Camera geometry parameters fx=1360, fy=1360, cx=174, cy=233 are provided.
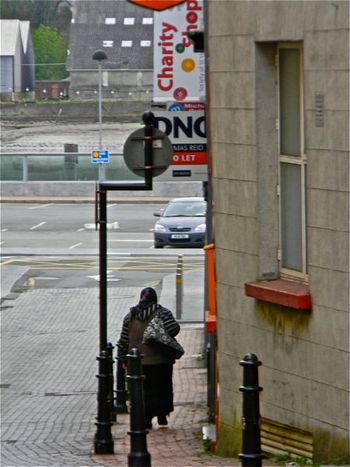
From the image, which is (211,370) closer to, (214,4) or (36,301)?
(214,4)

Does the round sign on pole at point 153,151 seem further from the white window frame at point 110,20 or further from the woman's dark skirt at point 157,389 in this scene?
the white window frame at point 110,20

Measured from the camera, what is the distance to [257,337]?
1064cm

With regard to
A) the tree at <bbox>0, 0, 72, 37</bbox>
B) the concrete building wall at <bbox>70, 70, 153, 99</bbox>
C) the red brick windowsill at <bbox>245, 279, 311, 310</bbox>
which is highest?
the tree at <bbox>0, 0, 72, 37</bbox>

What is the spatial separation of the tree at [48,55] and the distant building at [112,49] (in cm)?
691

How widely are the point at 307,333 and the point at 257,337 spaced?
833 millimetres

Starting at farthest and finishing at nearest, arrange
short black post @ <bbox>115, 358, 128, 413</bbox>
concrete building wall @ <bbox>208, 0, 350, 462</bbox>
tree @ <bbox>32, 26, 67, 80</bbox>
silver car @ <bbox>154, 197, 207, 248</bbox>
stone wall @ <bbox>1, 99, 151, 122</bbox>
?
tree @ <bbox>32, 26, 67, 80</bbox> < stone wall @ <bbox>1, 99, 151, 122</bbox> < silver car @ <bbox>154, 197, 207, 248</bbox> < short black post @ <bbox>115, 358, 128, 413</bbox> < concrete building wall @ <bbox>208, 0, 350, 462</bbox>

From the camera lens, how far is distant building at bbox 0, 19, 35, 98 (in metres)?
111

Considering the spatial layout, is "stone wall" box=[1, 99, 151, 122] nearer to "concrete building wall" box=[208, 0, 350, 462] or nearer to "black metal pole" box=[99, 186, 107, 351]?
"black metal pole" box=[99, 186, 107, 351]

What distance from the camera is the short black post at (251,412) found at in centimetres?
845

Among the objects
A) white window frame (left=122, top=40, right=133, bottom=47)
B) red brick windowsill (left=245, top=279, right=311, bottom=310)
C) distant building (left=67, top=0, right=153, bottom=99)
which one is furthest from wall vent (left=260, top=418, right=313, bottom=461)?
white window frame (left=122, top=40, right=133, bottom=47)

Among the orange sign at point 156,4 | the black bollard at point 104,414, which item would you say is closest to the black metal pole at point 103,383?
the black bollard at point 104,414

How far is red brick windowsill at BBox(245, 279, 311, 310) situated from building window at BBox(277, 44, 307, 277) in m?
0.16

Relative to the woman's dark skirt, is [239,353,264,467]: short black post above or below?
above

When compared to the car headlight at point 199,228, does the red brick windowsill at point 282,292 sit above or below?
above
